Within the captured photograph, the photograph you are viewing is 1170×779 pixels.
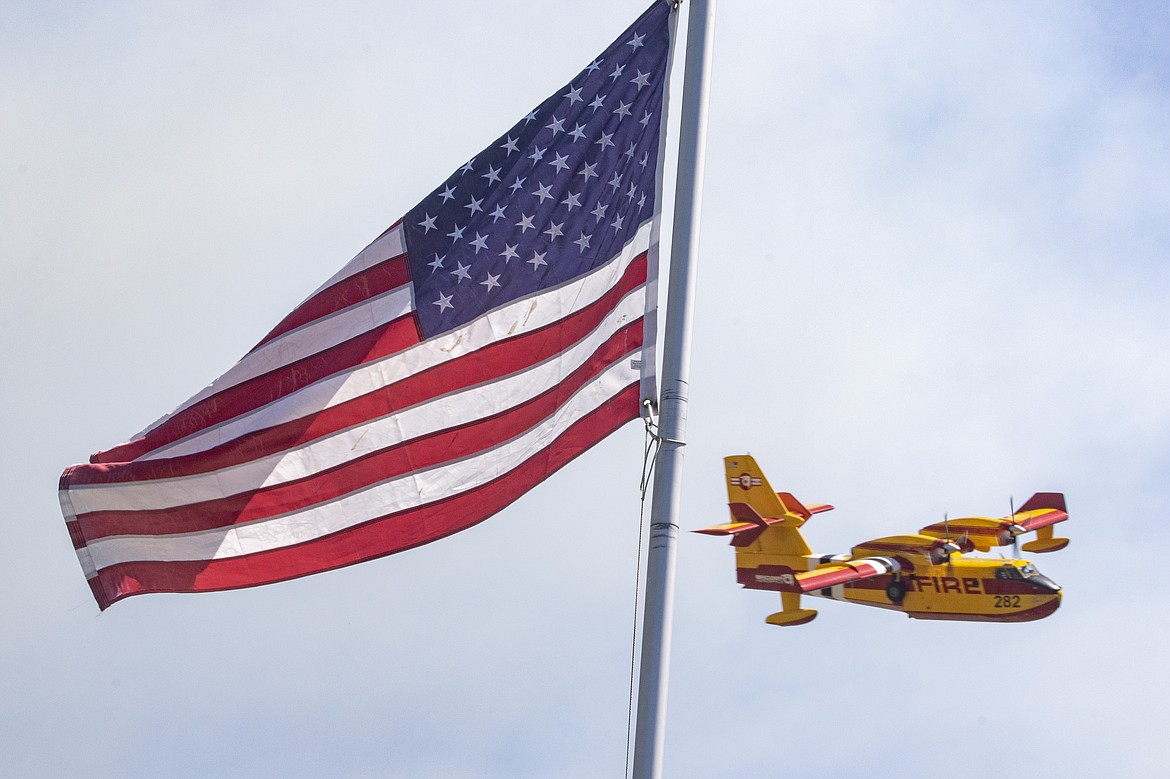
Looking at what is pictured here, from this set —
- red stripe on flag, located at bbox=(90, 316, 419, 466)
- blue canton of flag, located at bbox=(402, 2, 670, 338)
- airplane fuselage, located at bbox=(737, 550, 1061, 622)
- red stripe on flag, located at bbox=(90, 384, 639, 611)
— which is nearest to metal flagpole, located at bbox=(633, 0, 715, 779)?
blue canton of flag, located at bbox=(402, 2, 670, 338)

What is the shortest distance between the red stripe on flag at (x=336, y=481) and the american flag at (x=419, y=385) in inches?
0.6

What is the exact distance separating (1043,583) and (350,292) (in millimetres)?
19072

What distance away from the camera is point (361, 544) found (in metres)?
12.2

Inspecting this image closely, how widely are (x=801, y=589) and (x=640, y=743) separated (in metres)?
16.2

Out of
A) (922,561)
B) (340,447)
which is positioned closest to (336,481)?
(340,447)

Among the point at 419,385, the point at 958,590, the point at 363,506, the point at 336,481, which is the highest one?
the point at 958,590

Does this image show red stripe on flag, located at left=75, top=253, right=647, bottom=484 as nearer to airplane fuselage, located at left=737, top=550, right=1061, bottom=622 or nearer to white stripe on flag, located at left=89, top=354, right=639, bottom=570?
white stripe on flag, located at left=89, top=354, right=639, bottom=570

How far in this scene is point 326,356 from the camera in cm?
1259

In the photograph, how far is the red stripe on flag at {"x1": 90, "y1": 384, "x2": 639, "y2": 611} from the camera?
1192 cm

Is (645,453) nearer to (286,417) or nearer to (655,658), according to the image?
(655,658)

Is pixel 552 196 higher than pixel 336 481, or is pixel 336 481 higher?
pixel 552 196

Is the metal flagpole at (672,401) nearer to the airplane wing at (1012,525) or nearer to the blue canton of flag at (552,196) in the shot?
the blue canton of flag at (552,196)

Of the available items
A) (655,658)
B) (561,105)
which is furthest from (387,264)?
(655,658)

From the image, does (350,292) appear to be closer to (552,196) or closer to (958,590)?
(552,196)
